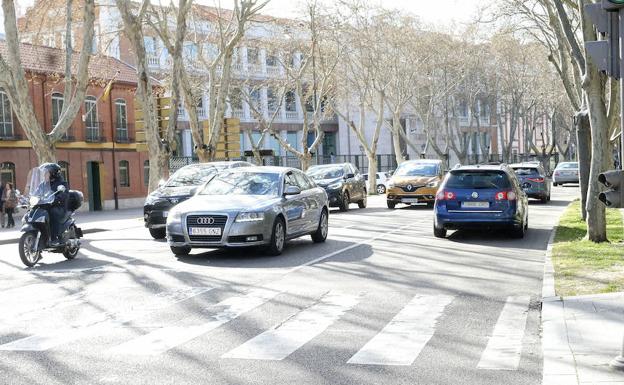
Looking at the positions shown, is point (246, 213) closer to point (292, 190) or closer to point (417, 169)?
point (292, 190)

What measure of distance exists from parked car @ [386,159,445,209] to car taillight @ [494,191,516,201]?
1127 cm

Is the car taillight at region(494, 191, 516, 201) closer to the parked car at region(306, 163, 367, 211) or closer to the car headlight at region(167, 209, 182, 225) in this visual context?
the car headlight at region(167, 209, 182, 225)

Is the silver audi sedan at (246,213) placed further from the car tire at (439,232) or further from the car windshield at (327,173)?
the car windshield at (327,173)

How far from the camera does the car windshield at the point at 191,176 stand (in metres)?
19.7

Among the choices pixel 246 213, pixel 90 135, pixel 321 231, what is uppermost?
pixel 90 135

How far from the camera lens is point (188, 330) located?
773 cm

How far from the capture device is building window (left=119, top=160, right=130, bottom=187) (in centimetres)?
4666

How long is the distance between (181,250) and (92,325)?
6203 millimetres

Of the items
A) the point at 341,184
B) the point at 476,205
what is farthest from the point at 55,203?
the point at 341,184

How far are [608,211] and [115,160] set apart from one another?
30.0 m

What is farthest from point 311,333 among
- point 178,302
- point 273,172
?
point 273,172

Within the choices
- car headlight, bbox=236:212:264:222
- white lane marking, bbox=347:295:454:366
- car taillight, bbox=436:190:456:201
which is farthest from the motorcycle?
car taillight, bbox=436:190:456:201

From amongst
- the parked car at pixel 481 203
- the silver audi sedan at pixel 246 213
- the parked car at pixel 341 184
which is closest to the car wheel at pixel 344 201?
the parked car at pixel 341 184

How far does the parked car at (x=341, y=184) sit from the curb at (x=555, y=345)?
719 inches
